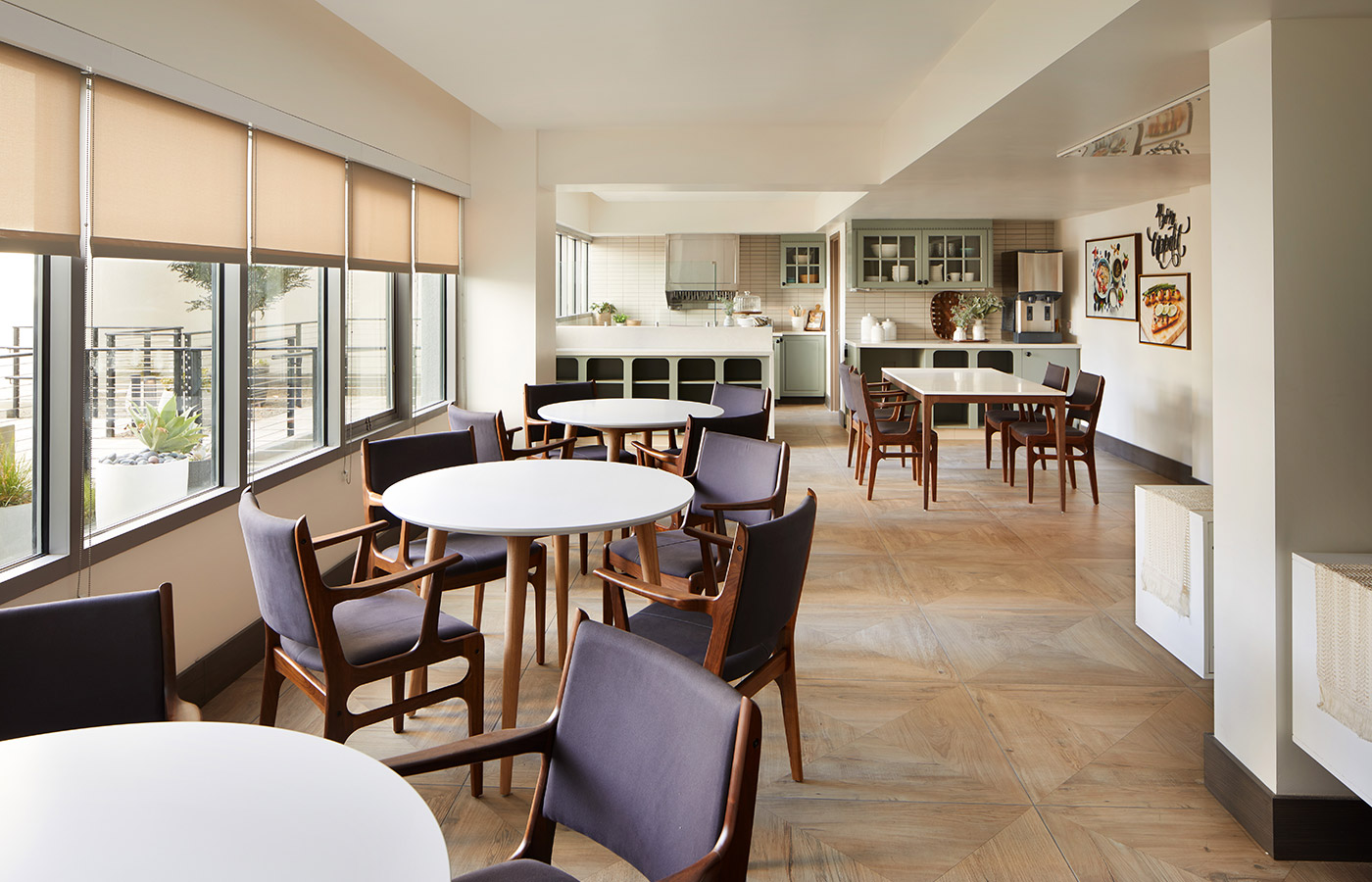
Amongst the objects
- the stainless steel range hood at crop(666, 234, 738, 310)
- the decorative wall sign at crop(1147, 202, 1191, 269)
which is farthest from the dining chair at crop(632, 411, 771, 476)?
the stainless steel range hood at crop(666, 234, 738, 310)

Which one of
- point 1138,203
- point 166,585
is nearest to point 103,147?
point 166,585

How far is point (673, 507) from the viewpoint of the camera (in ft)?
9.07

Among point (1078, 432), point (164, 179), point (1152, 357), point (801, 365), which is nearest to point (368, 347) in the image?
point (164, 179)

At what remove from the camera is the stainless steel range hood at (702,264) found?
505 inches

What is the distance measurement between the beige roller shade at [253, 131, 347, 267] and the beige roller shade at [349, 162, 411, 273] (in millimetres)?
149

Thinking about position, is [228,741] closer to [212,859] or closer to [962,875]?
[212,859]

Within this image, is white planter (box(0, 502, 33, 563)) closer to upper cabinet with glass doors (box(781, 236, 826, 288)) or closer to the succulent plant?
the succulent plant

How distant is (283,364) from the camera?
4.43 m

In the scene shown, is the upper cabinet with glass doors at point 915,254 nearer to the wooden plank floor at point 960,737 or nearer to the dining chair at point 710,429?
the wooden plank floor at point 960,737

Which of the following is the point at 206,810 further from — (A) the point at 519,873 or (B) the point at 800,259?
(B) the point at 800,259

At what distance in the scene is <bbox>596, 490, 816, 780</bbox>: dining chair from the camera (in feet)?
7.21

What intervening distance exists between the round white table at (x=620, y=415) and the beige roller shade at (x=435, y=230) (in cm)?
146

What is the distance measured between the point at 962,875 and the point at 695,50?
12.8 feet

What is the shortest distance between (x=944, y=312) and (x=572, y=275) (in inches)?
189
